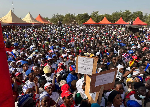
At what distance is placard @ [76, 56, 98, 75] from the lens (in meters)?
2.46

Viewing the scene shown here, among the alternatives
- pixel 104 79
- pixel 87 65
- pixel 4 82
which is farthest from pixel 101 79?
pixel 4 82

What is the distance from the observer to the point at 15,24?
26000 millimetres

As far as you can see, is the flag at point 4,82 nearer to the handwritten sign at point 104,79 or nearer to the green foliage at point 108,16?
the handwritten sign at point 104,79

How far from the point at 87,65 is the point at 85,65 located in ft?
0.13

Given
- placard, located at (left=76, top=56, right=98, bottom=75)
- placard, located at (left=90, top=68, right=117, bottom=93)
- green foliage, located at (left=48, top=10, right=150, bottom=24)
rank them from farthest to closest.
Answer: green foliage, located at (left=48, top=10, right=150, bottom=24), placard, located at (left=76, top=56, right=98, bottom=75), placard, located at (left=90, top=68, right=117, bottom=93)

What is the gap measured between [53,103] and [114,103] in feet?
4.20

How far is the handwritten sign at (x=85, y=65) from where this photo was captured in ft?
8.13

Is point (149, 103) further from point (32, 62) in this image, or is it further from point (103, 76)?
point (32, 62)

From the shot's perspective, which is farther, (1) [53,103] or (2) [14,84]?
(2) [14,84]

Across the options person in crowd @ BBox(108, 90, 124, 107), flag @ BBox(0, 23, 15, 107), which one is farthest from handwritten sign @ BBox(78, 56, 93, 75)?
flag @ BBox(0, 23, 15, 107)

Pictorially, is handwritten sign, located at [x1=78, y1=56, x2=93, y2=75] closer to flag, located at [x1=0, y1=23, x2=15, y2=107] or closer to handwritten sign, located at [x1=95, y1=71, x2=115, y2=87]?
handwritten sign, located at [x1=95, y1=71, x2=115, y2=87]

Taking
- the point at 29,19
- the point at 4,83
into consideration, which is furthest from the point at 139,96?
the point at 29,19

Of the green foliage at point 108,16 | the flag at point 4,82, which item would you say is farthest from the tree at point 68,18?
the flag at point 4,82

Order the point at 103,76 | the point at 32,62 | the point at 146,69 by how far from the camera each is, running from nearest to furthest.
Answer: the point at 103,76 < the point at 146,69 < the point at 32,62
